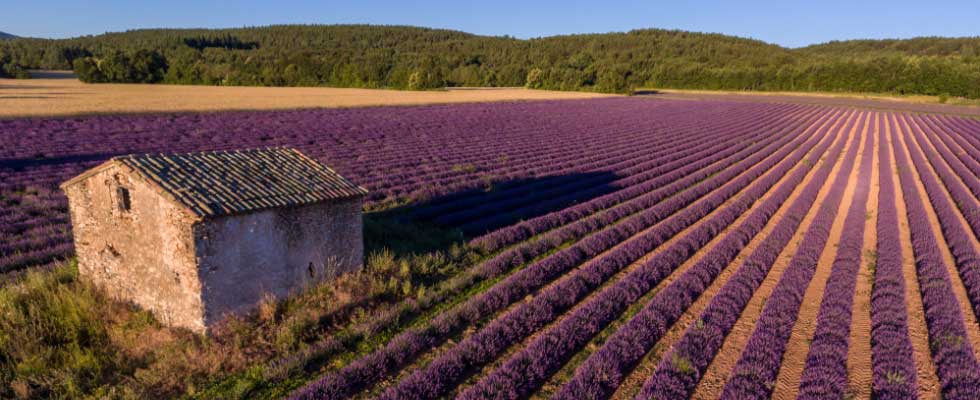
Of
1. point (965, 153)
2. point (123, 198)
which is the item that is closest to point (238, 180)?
point (123, 198)

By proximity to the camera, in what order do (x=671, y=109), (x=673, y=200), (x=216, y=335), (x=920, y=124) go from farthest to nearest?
(x=671, y=109)
(x=920, y=124)
(x=673, y=200)
(x=216, y=335)

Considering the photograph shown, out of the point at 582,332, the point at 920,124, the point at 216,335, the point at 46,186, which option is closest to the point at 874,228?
the point at 582,332

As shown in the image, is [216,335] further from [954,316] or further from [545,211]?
[954,316]

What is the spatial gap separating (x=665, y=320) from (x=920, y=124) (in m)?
48.8

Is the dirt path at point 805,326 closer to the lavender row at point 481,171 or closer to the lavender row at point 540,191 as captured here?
the lavender row at point 540,191

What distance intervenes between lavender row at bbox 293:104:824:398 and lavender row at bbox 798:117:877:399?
14.1ft

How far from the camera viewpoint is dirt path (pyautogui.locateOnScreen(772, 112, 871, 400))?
6.70m

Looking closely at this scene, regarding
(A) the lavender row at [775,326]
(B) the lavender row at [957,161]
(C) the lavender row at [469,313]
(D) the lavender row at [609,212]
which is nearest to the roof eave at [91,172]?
(C) the lavender row at [469,313]

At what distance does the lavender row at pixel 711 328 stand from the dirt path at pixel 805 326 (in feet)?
2.67

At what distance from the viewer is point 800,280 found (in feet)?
32.4

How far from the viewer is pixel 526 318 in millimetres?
8172

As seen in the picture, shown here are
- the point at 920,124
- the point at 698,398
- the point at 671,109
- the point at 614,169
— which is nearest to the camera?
the point at 698,398

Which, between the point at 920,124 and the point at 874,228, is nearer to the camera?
the point at 874,228

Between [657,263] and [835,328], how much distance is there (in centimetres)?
339
